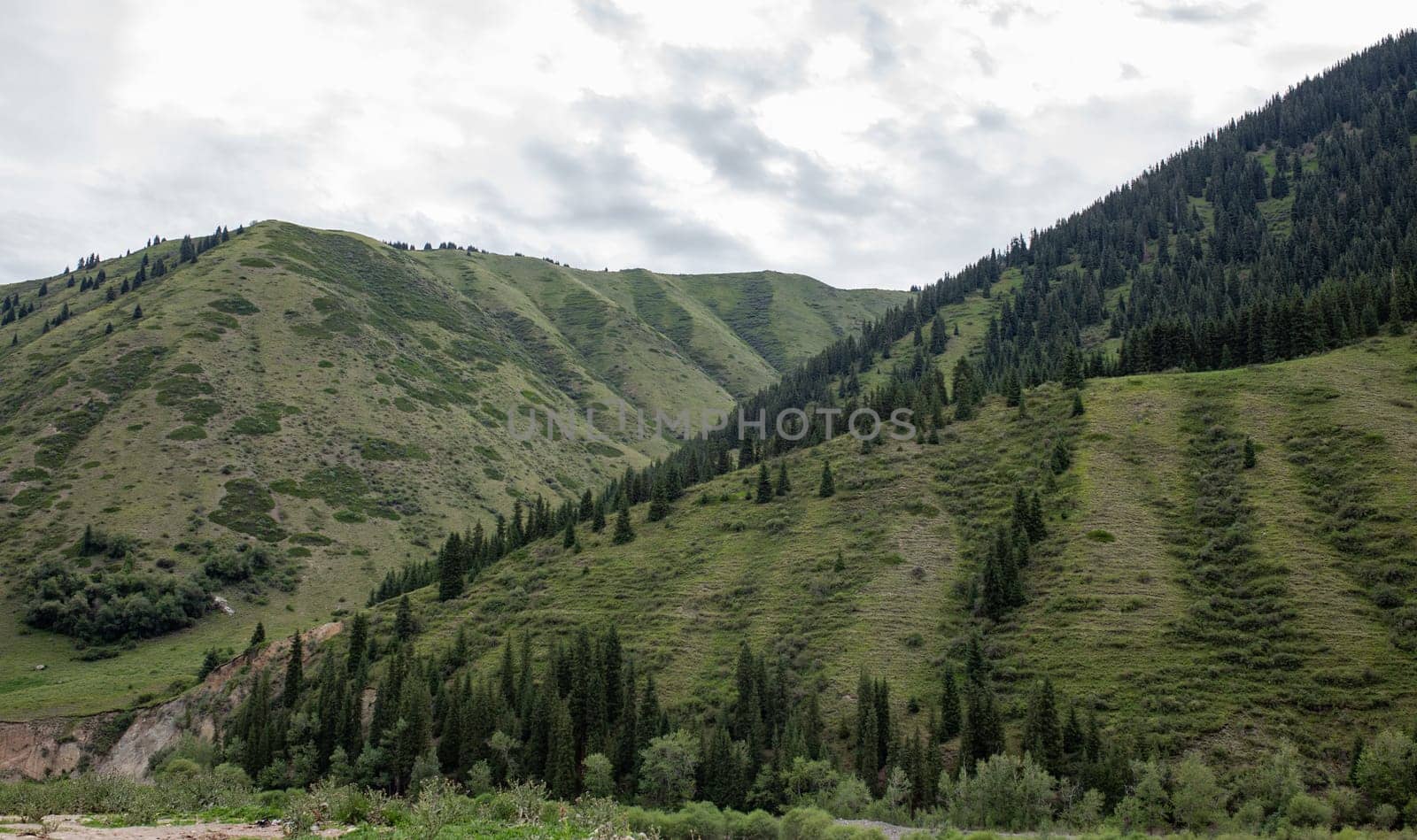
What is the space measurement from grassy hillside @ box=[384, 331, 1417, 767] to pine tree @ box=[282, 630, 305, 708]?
18.0 metres

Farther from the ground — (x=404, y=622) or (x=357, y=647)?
(x=404, y=622)

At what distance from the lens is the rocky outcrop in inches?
4008

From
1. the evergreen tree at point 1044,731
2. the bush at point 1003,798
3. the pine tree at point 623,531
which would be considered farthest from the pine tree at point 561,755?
the pine tree at point 623,531

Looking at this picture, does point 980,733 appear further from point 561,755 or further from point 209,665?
point 209,665

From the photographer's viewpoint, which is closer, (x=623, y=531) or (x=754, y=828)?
(x=754, y=828)

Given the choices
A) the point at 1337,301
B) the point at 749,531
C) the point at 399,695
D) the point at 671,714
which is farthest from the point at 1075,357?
the point at 399,695

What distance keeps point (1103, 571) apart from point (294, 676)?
10063 cm

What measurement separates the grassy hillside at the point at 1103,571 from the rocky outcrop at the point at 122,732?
27.6 m

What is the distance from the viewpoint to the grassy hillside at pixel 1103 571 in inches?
2808

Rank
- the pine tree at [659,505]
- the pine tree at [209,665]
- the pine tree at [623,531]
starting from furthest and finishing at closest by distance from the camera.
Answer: the pine tree at [659,505]
the pine tree at [623,531]
the pine tree at [209,665]

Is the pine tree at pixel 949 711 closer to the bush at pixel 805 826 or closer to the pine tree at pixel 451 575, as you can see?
the bush at pixel 805 826

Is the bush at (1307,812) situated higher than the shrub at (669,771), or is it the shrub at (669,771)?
the bush at (1307,812)

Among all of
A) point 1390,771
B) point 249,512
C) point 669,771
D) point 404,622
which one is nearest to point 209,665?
point 404,622

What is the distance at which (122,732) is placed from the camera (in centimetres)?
10831
